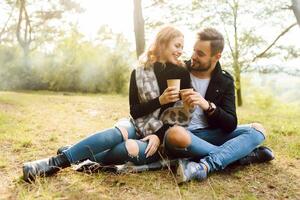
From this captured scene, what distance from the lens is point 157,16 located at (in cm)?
1547

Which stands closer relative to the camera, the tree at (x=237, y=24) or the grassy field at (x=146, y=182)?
the grassy field at (x=146, y=182)

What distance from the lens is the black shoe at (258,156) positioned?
4086 millimetres

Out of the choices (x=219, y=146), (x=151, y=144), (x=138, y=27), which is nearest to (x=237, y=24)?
(x=138, y=27)

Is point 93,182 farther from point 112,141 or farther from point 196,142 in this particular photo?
point 196,142

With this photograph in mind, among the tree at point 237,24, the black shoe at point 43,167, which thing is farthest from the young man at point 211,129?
the tree at point 237,24

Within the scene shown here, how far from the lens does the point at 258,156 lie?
13.6 ft

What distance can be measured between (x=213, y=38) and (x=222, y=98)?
59 cm

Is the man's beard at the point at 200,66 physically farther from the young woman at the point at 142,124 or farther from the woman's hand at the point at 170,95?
the woman's hand at the point at 170,95

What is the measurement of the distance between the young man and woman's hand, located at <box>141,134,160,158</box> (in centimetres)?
11

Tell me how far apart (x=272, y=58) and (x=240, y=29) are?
1.85 meters

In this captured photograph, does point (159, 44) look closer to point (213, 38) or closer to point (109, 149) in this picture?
point (213, 38)

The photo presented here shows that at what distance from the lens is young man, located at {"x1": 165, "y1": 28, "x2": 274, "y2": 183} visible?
3561 millimetres

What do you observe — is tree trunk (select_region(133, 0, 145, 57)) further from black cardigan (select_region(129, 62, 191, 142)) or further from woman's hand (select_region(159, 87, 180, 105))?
woman's hand (select_region(159, 87, 180, 105))

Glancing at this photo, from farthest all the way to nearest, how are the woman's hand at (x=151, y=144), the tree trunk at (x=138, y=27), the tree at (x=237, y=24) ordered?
1. the tree at (x=237, y=24)
2. the tree trunk at (x=138, y=27)
3. the woman's hand at (x=151, y=144)
